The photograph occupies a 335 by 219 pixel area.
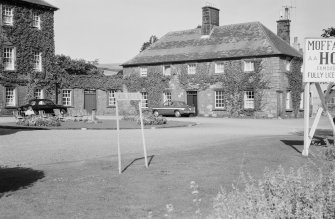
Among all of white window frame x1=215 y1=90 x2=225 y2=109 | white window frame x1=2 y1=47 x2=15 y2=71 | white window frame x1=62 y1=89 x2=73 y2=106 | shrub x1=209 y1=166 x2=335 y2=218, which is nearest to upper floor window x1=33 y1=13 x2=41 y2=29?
white window frame x1=2 y1=47 x2=15 y2=71

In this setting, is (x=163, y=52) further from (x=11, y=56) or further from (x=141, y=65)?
(x=11, y=56)

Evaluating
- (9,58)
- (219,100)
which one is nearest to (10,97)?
(9,58)

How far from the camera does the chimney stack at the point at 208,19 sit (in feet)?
148

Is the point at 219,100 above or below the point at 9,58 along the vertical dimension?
below

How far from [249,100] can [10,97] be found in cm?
2192

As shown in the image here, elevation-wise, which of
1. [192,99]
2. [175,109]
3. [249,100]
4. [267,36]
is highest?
[267,36]

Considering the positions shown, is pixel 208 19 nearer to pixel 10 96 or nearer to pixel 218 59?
pixel 218 59

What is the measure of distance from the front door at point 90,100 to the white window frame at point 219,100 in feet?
44.7

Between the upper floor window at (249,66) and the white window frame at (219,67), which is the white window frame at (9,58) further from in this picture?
the upper floor window at (249,66)

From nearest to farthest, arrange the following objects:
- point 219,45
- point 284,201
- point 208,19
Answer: point 284,201
point 219,45
point 208,19

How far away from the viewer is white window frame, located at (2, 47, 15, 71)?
125 feet

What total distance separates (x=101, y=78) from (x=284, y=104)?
19701 mm

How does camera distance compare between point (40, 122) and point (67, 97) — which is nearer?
point (40, 122)

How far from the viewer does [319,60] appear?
11969mm
